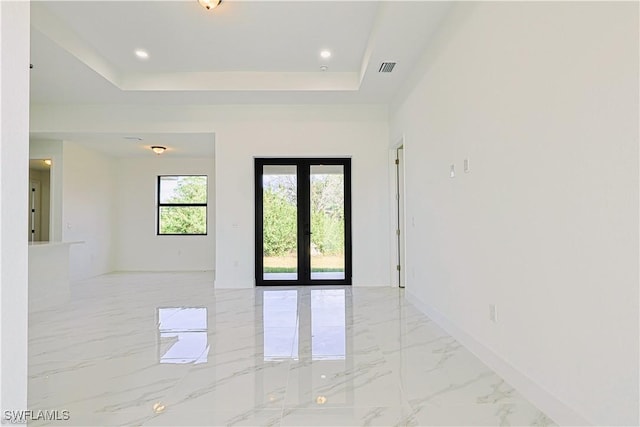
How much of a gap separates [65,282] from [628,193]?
A: 5936 mm

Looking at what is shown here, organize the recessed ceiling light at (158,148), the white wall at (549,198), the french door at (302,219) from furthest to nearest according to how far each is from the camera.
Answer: the recessed ceiling light at (158,148) < the french door at (302,219) < the white wall at (549,198)

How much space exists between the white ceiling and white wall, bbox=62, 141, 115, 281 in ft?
5.22

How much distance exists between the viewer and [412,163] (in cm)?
461

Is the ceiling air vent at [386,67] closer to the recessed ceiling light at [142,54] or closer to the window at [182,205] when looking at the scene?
the recessed ceiling light at [142,54]

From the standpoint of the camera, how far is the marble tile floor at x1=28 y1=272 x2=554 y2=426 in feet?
6.57

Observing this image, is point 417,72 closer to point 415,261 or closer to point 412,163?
point 412,163

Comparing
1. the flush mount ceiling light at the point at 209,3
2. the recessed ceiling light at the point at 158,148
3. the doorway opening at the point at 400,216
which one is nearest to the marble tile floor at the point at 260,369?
the doorway opening at the point at 400,216

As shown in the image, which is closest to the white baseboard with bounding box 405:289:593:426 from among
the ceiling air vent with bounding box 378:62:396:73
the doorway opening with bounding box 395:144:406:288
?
the doorway opening with bounding box 395:144:406:288

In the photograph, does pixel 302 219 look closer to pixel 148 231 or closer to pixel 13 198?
pixel 148 231

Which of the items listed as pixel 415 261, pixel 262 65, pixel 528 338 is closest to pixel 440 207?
pixel 415 261

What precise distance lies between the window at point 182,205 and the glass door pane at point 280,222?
9.47 ft

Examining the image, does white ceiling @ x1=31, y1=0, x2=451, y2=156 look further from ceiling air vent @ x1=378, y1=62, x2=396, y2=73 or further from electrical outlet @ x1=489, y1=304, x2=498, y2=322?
electrical outlet @ x1=489, y1=304, x2=498, y2=322

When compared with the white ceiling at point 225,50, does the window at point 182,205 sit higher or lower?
lower

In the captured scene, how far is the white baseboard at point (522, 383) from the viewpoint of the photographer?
1.82 metres
